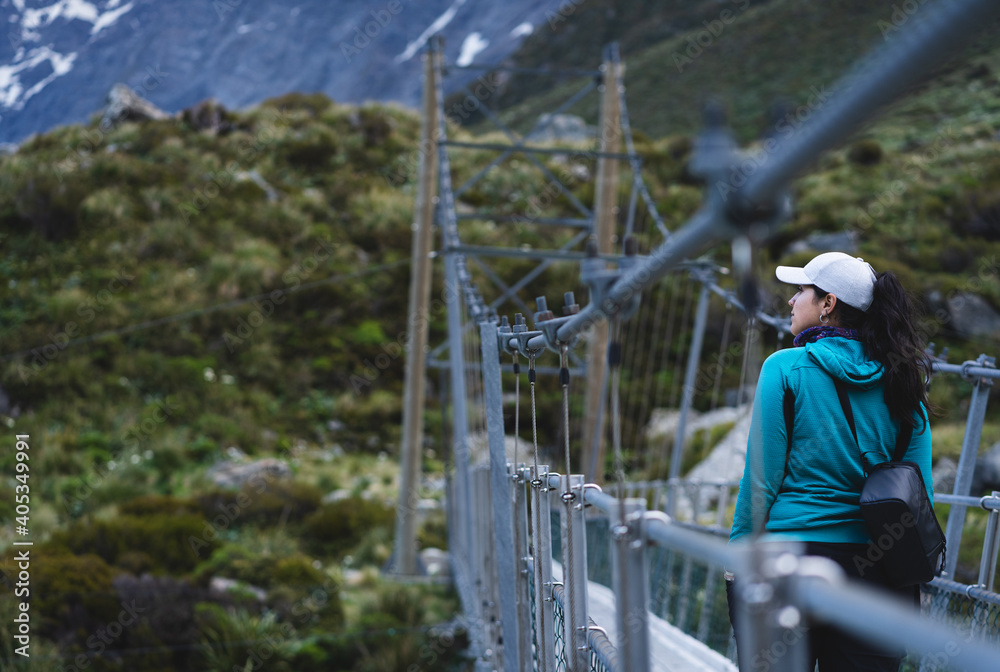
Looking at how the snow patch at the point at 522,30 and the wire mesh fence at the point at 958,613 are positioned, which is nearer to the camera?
the wire mesh fence at the point at 958,613

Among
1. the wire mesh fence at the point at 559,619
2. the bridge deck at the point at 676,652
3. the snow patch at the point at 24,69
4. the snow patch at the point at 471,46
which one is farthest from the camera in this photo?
the snow patch at the point at 471,46

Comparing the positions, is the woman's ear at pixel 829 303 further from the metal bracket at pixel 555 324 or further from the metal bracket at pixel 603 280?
the metal bracket at pixel 603 280

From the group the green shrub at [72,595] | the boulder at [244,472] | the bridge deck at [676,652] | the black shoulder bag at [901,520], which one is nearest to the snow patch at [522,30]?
the boulder at [244,472]

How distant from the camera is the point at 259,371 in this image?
1189 cm

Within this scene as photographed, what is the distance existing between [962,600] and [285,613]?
16.9 ft

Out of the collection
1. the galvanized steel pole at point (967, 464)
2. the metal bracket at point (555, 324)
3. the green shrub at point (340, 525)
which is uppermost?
the metal bracket at point (555, 324)

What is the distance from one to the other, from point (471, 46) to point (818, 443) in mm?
53478

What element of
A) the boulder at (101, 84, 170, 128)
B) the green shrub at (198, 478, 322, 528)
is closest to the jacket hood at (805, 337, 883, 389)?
the green shrub at (198, 478, 322, 528)

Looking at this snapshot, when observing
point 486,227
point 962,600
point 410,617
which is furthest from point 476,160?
point 962,600

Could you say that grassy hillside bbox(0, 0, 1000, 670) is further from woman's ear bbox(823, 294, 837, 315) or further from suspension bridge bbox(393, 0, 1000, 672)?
woman's ear bbox(823, 294, 837, 315)

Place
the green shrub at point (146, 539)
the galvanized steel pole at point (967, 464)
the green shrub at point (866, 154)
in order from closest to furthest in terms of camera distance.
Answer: the galvanized steel pole at point (967, 464) < the green shrub at point (146, 539) < the green shrub at point (866, 154)

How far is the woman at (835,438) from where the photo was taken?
138cm

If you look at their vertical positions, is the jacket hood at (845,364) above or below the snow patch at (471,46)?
below

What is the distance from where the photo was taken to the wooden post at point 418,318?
643 cm
